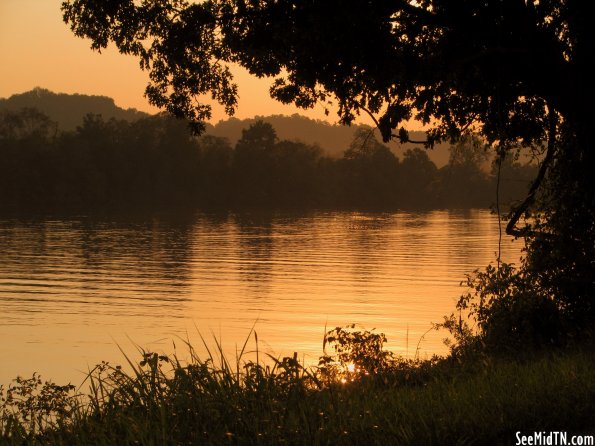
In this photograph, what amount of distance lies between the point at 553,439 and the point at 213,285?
1457 inches

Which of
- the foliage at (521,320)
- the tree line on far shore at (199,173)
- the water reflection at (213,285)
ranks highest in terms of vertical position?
the tree line on far shore at (199,173)

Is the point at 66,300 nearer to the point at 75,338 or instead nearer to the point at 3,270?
the point at 75,338

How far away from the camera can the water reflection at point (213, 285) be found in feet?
91.7

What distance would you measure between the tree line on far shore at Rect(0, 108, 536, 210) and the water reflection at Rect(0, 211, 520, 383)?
130 ft

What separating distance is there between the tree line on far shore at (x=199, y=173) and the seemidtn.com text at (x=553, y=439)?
10752 cm

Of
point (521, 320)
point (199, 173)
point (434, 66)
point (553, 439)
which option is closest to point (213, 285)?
point (521, 320)

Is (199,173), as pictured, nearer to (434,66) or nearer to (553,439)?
(434,66)

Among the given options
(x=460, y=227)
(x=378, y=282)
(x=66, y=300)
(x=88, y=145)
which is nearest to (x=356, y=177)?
(x=88, y=145)

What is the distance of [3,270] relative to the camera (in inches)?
1877

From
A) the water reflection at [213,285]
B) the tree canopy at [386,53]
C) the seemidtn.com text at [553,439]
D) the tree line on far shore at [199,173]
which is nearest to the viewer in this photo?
the seemidtn.com text at [553,439]

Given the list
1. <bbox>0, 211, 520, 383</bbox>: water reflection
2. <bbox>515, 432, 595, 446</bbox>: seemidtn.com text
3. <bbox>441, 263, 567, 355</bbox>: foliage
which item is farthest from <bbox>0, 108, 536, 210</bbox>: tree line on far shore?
<bbox>515, 432, 595, 446</bbox>: seemidtn.com text

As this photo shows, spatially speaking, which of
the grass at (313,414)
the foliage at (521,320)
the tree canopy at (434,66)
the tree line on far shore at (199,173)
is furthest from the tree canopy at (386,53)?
the tree line on far shore at (199,173)

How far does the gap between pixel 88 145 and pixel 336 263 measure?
82.8 m

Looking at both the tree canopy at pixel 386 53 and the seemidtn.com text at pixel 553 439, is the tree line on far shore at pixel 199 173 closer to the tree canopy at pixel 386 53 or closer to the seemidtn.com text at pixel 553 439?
the tree canopy at pixel 386 53
